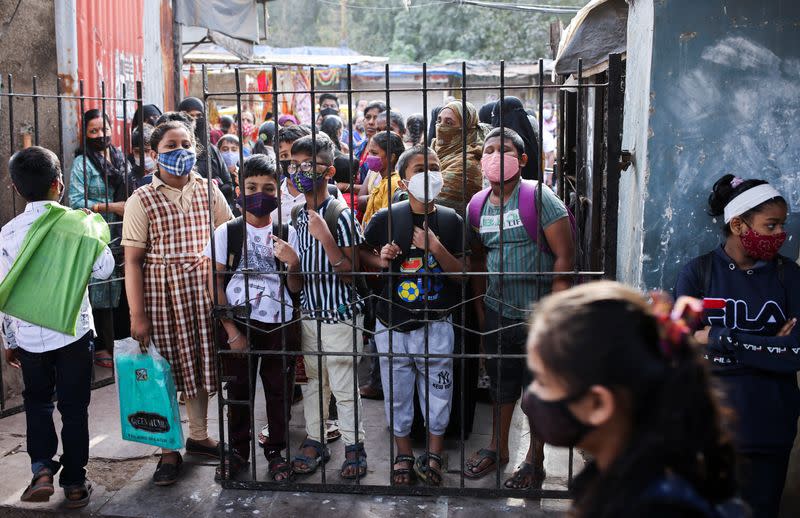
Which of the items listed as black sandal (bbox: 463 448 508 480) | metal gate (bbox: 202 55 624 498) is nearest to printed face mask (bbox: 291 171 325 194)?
metal gate (bbox: 202 55 624 498)

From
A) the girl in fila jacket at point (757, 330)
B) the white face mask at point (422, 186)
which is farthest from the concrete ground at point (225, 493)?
the white face mask at point (422, 186)

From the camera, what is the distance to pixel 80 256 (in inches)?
163

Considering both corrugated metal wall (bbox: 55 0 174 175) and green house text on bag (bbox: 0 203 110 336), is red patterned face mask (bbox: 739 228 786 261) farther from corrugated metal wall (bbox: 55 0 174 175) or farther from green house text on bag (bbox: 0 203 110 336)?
corrugated metal wall (bbox: 55 0 174 175)

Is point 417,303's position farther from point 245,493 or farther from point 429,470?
point 245,493

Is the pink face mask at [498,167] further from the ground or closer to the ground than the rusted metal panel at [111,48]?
closer to the ground

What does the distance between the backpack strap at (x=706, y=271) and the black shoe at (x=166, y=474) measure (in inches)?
111

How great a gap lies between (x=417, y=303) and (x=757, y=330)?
1.61m

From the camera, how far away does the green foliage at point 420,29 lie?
2684cm

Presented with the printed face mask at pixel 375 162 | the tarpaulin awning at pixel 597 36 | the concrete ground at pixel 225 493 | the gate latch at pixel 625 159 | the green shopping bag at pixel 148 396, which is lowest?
the concrete ground at pixel 225 493

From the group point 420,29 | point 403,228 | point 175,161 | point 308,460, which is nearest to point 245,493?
point 308,460

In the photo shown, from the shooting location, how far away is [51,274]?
410cm

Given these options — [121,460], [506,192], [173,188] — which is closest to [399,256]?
[506,192]

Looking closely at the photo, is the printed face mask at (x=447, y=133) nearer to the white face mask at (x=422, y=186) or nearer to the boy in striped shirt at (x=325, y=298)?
the boy in striped shirt at (x=325, y=298)

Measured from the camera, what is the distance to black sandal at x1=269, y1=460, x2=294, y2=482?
4.41m
